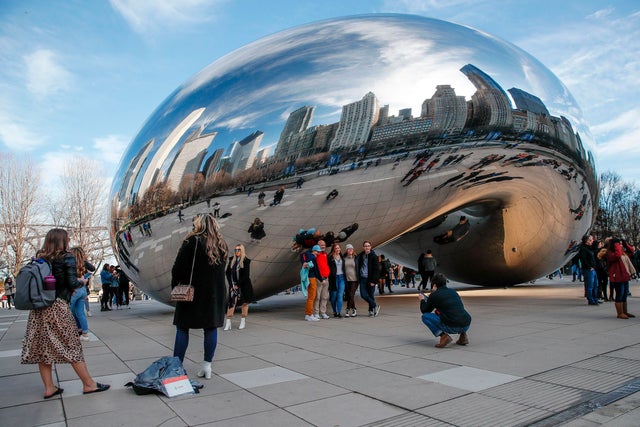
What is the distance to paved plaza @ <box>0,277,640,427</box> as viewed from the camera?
3262mm

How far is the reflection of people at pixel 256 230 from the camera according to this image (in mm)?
8156

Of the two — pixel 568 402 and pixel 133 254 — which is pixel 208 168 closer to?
pixel 133 254

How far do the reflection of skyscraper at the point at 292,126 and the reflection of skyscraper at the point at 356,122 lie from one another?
541 mm

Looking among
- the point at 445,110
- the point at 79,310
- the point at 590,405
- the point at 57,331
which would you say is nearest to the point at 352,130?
the point at 445,110

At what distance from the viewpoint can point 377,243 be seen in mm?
10109

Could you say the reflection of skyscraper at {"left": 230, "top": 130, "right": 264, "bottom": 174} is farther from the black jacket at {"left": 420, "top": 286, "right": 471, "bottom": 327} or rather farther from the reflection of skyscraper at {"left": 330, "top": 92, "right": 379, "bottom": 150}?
the black jacket at {"left": 420, "top": 286, "right": 471, "bottom": 327}

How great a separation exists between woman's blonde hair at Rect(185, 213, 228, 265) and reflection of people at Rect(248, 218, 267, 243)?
3.67m

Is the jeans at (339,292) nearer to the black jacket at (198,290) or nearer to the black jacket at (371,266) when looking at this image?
the black jacket at (371,266)

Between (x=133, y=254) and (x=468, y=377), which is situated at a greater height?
(x=133, y=254)

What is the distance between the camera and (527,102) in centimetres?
924

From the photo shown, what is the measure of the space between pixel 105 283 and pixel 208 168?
28.4 ft

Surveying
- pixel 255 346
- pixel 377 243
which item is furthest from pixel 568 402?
pixel 377 243

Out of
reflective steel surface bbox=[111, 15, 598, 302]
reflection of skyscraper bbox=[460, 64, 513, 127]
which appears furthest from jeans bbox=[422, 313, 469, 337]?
reflection of skyscraper bbox=[460, 64, 513, 127]

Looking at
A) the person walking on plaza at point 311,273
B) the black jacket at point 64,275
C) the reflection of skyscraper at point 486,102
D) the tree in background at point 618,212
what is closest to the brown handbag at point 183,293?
the black jacket at point 64,275
